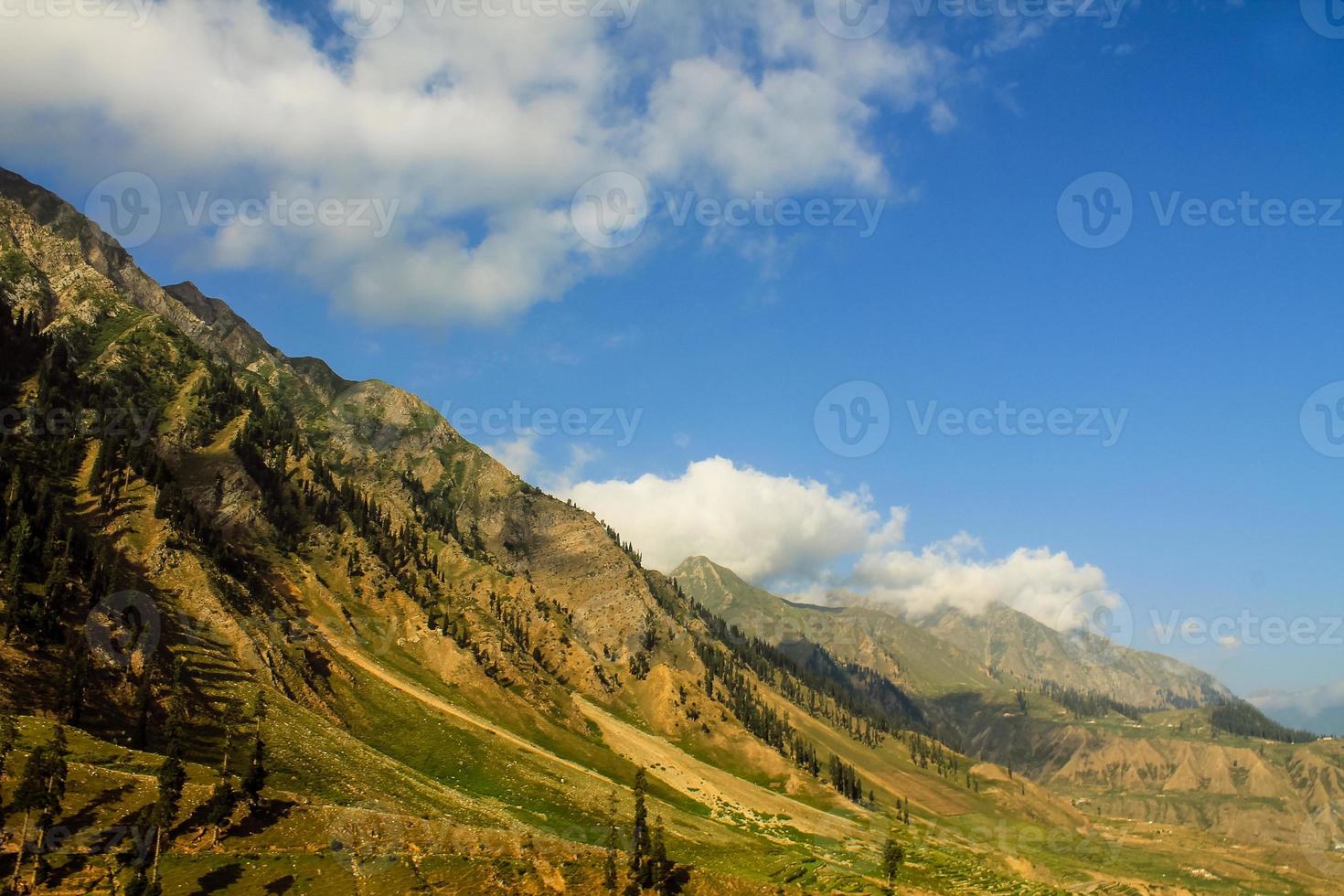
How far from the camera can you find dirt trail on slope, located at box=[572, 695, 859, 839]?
500 ft

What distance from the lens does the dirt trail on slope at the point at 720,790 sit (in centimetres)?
15250

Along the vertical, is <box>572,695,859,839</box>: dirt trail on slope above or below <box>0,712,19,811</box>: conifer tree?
Answer: below

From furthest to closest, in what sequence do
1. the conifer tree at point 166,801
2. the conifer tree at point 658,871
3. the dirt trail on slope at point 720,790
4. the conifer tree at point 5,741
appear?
the dirt trail on slope at point 720,790 < the conifer tree at point 658,871 < the conifer tree at point 166,801 < the conifer tree at point 5,741

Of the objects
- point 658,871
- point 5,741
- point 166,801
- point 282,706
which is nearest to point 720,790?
point 282,706

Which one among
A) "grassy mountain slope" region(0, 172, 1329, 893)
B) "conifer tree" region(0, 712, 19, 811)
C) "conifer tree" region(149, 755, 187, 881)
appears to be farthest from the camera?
"grassy mountain slope" region(0, 172, 1329, 893)

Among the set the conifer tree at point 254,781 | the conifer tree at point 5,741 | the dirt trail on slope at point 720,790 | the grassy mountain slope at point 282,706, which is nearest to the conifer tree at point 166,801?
the grassy mountain slope at point 282,706

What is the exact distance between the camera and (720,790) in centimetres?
16688

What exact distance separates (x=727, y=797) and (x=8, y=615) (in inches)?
5099

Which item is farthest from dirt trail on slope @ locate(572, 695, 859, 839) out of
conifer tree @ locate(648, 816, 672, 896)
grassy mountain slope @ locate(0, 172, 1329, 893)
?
conifer tree @ locate(648, 816, 672, 896)

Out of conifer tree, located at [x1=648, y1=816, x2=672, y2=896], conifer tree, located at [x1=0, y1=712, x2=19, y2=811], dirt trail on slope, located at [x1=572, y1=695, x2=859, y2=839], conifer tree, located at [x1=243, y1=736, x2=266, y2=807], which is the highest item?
conifer tree, located at [x1=0, y1=712, x2=19, y2=811]

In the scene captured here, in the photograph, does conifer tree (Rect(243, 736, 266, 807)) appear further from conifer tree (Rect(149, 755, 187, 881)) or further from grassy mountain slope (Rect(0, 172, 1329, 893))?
conifer tree (Rect(149, 755, 187, 881))

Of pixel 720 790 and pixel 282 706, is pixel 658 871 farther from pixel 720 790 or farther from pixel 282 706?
pixel 720 790

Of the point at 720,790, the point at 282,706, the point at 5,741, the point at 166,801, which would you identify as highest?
the point at 5,741

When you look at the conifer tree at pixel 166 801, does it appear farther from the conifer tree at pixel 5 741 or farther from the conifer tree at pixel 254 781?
the conifer tree at pixel 5 741
